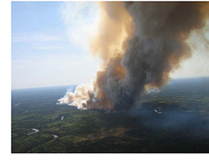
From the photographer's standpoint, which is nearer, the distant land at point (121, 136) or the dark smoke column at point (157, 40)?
the distant land at point (121, 136)

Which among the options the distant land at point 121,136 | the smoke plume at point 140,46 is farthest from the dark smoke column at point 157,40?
the distant land at point 121,136

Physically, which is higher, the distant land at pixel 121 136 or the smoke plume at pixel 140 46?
the smoke plume at pixel 140 46

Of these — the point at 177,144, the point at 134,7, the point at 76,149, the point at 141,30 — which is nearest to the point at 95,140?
the point at 76,149

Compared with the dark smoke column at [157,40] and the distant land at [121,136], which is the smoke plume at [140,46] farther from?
the distant land at [121,136]

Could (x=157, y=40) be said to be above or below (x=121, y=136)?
above

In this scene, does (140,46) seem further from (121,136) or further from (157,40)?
(121,136)

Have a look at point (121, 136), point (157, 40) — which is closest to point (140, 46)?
point (157, 40)

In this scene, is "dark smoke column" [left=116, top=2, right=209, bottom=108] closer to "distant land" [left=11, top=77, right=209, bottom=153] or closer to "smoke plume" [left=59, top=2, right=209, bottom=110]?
"smoke plume" [left=59, top=2, right=209, bottom=110]

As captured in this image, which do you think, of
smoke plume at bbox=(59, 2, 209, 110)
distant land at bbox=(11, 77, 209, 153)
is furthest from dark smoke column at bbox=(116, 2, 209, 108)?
distant land at bbox=(11, 77, 209, 153)
